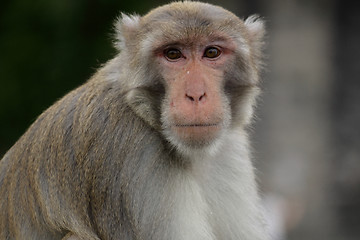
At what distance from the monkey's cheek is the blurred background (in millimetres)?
9282

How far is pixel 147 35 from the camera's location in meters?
6.85

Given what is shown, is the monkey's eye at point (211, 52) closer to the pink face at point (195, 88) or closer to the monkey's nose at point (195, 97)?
the pink face at point (195, 88)

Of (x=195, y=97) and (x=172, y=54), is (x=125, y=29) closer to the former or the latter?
(x=172, y=54)

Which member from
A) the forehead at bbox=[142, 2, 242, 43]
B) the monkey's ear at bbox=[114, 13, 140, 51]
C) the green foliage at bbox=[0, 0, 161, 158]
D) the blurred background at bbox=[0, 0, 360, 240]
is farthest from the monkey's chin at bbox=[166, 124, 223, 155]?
the green foliage at bbox=[0, 0, 161, 158]

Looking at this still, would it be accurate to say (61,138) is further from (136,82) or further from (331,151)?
(331,151)

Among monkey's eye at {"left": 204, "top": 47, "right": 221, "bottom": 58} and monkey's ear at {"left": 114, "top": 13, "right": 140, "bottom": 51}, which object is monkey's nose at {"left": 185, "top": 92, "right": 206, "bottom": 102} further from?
monkey's ear at {"left": 114, "top": 13, "right": 140, "bottom": 51}

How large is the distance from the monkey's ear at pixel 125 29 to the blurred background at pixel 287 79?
8473 mm

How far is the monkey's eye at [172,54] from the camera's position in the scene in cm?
674

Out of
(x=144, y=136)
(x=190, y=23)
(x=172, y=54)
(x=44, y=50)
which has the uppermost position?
(x=190, y=23)

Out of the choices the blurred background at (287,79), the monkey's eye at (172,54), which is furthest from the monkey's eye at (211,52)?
the blurred background at (287,79)

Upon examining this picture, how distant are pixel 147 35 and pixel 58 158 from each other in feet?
4.27

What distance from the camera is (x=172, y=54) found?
22.1ft

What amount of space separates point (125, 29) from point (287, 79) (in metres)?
9.14

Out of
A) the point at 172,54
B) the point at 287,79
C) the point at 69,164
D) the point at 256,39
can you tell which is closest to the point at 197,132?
the point at 172,54
